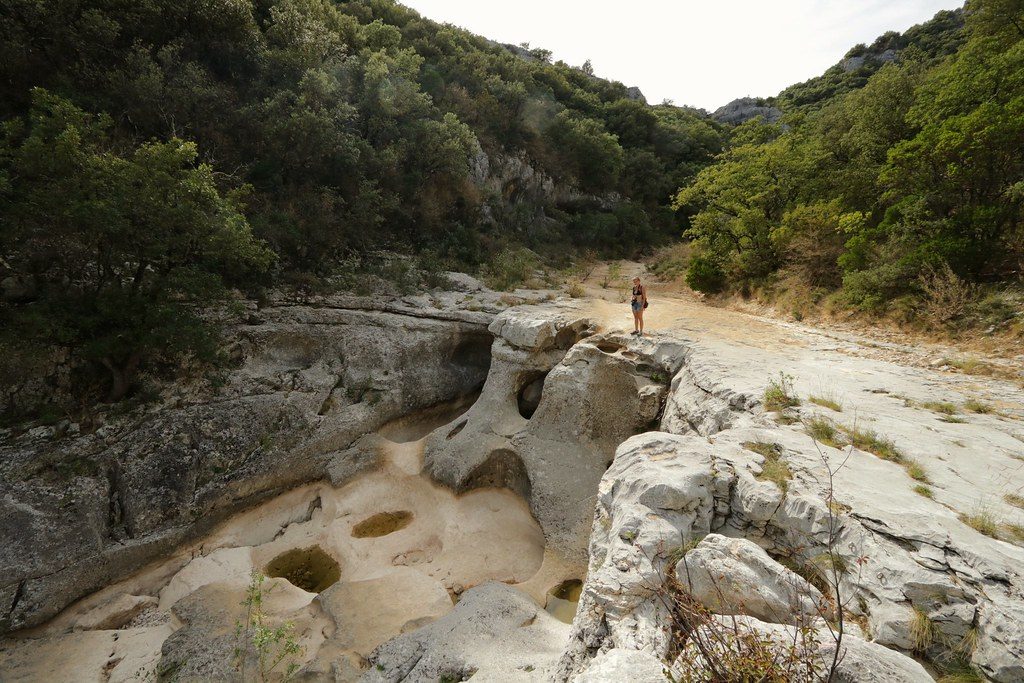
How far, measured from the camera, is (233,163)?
12805 mm

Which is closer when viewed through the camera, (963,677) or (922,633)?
(963,677)

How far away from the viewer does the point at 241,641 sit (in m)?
6.21

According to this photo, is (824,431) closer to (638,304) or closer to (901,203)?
(638,304)

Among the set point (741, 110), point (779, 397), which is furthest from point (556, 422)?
point (741, 110)

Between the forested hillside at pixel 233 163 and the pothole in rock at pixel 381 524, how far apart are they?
513cm

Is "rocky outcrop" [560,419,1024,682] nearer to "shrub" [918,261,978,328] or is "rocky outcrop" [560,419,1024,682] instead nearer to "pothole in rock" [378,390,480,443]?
"shrub" [918,261,978,328]

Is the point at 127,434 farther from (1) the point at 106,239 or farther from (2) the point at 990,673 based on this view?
(2) the point at 990,673

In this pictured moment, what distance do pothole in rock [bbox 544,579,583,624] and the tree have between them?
859 centimetres

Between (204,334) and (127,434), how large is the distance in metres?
2.36

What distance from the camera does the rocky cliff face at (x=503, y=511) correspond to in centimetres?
322

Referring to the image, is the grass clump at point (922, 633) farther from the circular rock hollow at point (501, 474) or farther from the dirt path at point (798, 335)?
the circular rock hollow at point (501, 474)

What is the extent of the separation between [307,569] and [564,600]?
5116 mm

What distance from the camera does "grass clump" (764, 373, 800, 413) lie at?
5.80m

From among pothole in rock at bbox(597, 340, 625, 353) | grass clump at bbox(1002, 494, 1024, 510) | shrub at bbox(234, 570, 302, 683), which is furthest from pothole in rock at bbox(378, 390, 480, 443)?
grass clump at bbox(1002, 494, 1024, 510)
